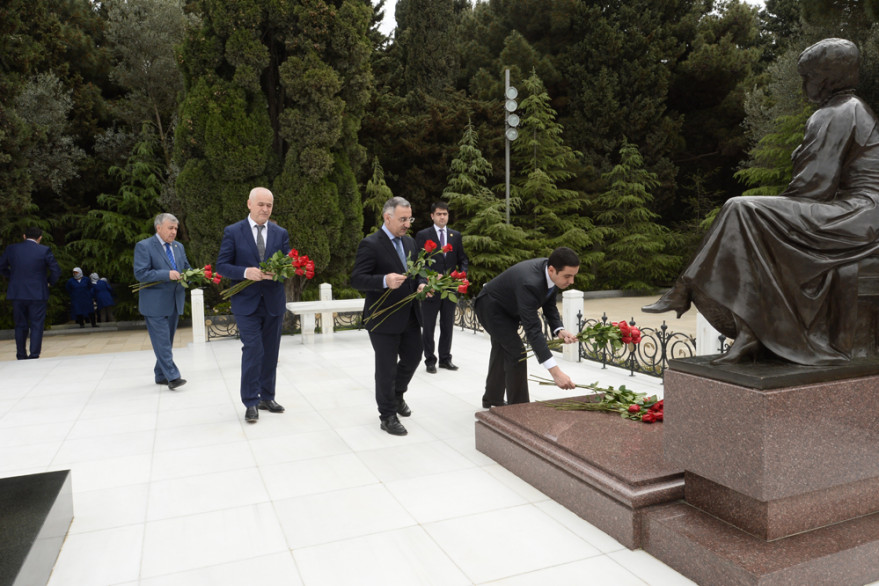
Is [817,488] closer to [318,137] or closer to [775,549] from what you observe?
[775,549]

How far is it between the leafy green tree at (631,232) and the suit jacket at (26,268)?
14.6 m

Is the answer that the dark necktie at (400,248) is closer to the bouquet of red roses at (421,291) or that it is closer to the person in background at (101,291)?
the bouquet of red roses at (421,291)

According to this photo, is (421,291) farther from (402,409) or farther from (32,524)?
(32,524)

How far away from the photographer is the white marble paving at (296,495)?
2734 millimetres

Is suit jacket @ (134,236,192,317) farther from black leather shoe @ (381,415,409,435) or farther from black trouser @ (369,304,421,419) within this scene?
black leather shoe @ (381,415,409,435)

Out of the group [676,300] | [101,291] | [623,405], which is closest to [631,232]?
[101,291]

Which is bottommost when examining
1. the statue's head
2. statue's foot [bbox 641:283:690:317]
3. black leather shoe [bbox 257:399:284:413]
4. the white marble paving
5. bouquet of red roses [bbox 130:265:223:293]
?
the white marble paving

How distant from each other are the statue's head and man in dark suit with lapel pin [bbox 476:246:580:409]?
62.7 inches

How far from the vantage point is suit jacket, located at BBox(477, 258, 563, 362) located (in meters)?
4.11

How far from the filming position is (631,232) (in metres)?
19.1

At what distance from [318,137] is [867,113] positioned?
404 inches

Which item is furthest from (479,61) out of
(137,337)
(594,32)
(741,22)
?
(137,337)

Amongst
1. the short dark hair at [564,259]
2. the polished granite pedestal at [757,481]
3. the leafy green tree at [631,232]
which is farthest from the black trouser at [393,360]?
the leafy green tree at [631,232]

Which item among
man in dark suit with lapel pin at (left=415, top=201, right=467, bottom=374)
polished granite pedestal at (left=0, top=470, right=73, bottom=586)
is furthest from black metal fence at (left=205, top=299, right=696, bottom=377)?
polished granite pedestal at (left=0, top=470, right=73, bottom=586)
